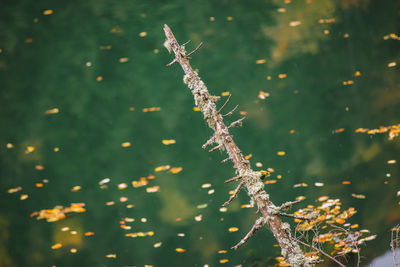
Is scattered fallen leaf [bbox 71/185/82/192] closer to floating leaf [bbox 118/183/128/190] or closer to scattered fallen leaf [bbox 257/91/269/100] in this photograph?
floating leaf [bbox 118/183/128/190]

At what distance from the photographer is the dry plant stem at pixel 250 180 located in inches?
76.3

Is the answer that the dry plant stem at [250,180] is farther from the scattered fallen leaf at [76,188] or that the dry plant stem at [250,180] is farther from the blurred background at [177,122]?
the scattered fallen leaf at [76,188]

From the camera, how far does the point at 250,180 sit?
2.11 meters

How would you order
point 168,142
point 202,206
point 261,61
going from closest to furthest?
point 202,206 < point 168,142 < point 261,61

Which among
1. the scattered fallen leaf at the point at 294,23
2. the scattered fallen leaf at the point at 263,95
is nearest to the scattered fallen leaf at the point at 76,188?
the scattered fallen leaf at the point at 263,95

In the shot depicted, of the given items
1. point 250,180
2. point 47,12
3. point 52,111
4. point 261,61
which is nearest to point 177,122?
point 261,61

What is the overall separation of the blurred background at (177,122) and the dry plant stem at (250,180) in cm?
358

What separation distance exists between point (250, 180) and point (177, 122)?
13.7ft

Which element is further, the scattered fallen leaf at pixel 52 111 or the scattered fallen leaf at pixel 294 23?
the scattered fallen leaf at pixel 294 23

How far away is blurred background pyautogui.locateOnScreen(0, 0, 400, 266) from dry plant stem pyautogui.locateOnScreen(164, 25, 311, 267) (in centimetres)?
358

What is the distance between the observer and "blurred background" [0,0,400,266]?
543cm

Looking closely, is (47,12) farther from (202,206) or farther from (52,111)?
(202,206)

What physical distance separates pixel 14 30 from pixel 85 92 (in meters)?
1.83

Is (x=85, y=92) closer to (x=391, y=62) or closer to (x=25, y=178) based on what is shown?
(x=25, y=178)
